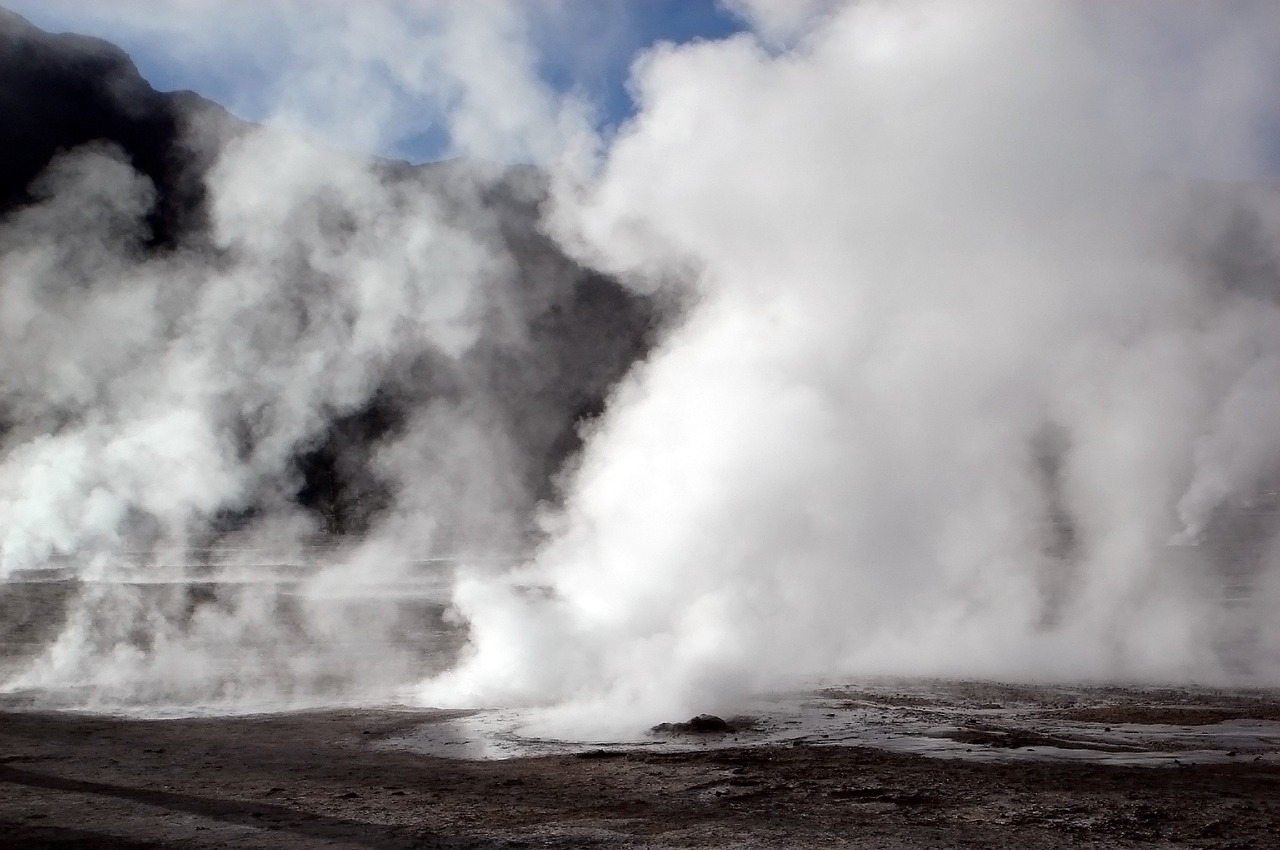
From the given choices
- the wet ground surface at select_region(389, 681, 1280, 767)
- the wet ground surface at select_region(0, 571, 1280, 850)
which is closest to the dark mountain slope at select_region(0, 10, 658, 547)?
the wet ground surface at select_region(0, 571, 1280, 850)

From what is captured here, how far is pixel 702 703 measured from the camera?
10969mm

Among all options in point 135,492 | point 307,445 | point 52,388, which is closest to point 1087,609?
point 135,492

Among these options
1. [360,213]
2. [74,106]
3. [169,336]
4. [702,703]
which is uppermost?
[74,106]

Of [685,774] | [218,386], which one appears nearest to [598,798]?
[685,774]

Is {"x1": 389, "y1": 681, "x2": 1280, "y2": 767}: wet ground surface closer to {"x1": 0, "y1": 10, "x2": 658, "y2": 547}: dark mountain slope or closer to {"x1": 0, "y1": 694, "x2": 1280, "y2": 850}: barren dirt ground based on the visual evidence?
{"x1": 0, "y1": 694, "x2": 1280, "y2": 850}: barren dirt ground

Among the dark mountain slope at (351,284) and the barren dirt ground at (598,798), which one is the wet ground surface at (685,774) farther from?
the dark mountain slope at (351,284)

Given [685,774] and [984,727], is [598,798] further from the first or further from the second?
[984,727]

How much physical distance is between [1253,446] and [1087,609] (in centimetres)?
1110

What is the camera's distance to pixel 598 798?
750 centimetres

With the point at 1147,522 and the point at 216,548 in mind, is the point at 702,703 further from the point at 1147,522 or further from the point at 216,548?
the point at 216,548

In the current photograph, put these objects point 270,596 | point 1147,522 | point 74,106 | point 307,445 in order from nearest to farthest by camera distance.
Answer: point 1147,522
point 270,596
point 307,445
point 74,106

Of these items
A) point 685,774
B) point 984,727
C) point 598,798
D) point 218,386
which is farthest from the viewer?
point 218,386

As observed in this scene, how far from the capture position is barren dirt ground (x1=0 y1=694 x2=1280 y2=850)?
258 inches

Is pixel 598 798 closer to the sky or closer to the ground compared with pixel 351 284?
closer to the ground
